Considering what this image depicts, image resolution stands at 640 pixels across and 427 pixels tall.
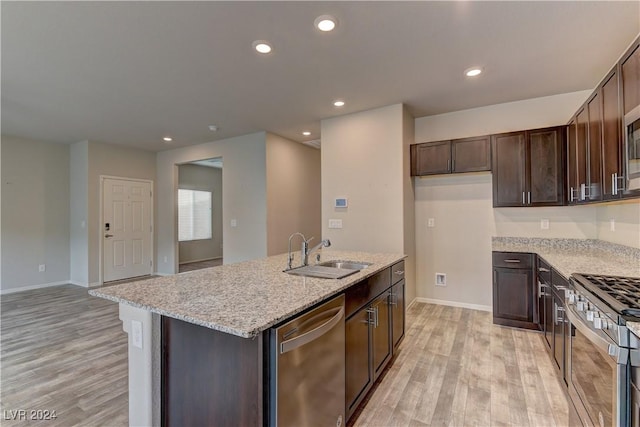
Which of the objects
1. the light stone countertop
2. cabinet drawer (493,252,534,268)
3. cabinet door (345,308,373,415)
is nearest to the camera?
cabinet door (345,308,373,415)

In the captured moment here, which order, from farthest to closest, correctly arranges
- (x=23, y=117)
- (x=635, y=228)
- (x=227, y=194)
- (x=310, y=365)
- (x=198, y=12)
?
(x=227, y=194) → (x=23, y=117) → (x=635, y=228) → (x=198, y=12) → (x=310, y=365)

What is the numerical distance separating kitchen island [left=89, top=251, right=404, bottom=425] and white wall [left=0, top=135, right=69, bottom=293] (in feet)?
17.5

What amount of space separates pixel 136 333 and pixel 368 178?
3.11m

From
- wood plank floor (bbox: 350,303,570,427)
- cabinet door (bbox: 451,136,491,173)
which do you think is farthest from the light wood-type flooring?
cabinet door (bbox: 451,136,491,173)

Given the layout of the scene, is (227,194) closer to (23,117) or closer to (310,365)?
(23,117)

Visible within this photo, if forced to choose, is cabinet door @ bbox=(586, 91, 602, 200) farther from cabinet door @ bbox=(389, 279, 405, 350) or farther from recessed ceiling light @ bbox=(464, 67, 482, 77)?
cabinet door @ bbox=(389, 279, 405, 350)

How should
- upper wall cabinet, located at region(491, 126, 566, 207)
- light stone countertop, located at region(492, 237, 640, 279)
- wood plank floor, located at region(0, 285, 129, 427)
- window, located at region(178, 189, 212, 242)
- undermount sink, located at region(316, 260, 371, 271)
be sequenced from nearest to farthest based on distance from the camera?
wood plank floor, located at region(0, 285, 129, 427) < light stone countertop, located at region(492, 237, 640, 279) < undermount sink, located at region(316, 260, 371, 271) < upper wall cabinet, located at region(491, 126, 566, 207) < window, located at region(178, 189, 212, 242)

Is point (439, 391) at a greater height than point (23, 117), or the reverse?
point (23, 117)

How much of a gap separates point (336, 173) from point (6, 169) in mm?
5582

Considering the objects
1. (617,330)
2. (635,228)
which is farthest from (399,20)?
(635,228)

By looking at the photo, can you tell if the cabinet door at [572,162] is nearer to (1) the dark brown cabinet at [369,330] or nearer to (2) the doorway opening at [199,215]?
(1) the dark brown cabinet at [369,330]

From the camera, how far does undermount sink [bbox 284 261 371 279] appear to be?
2088mm

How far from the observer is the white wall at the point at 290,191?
16.6ft

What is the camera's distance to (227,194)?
17.8 feet
